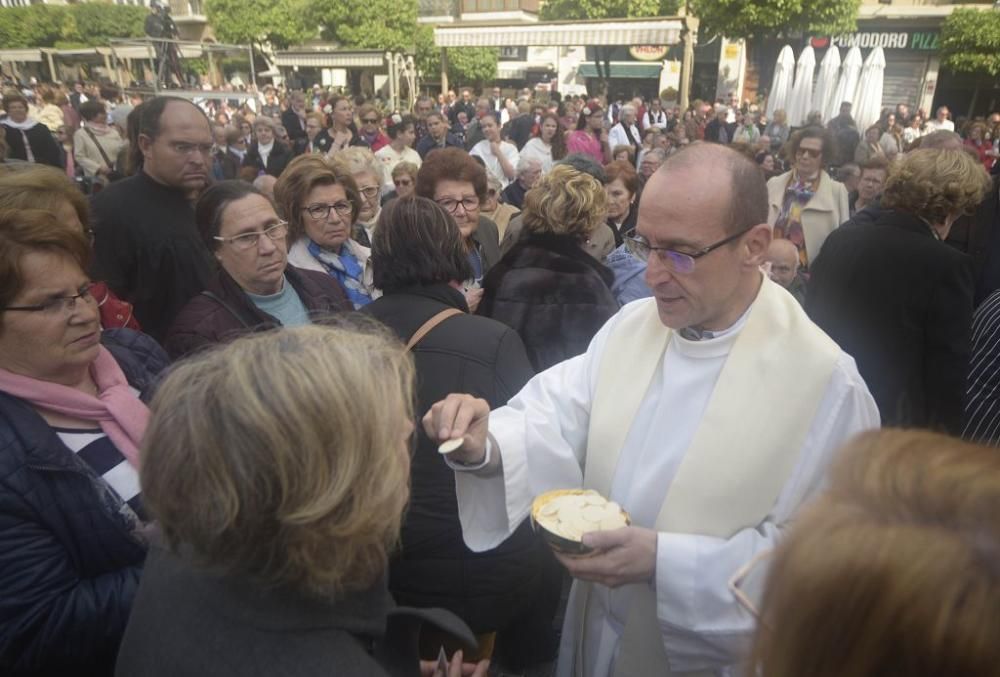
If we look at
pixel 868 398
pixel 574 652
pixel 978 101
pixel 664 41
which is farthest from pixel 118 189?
pixel 978 101

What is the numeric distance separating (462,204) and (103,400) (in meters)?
2.47

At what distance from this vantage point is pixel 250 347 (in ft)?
3.74

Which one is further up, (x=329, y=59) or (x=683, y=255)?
(x=329, y=59)

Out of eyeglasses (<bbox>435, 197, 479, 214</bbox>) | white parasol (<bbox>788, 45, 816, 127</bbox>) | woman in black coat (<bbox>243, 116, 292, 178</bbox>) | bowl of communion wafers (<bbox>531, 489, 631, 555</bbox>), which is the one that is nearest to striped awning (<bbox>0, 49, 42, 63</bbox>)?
woman in black coat (<bbox>243, 116, 292, 178</bbox>)

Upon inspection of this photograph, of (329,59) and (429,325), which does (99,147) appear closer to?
(429,325)

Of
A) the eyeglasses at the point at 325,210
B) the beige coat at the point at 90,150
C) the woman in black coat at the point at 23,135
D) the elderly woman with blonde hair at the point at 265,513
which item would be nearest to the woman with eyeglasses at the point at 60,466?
the elderly woman with blonde hair at the point at 265,513

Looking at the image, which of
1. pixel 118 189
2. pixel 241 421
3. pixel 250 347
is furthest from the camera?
pixel 118 189

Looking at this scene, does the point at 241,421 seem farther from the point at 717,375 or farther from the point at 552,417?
the point at 717,375

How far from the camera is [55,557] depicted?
149cm

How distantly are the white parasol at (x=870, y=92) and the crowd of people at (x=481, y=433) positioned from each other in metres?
12.0

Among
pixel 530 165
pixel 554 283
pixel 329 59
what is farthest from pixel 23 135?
pixel 329 59

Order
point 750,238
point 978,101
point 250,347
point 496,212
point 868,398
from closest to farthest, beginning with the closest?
1. point 250,347
2. point 868,398
3. point 750,238
4. point 496,212
5. point 978,101

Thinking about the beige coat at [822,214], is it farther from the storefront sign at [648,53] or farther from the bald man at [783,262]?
the storefront sign at [648,53]

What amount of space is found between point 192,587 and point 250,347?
42 cm
